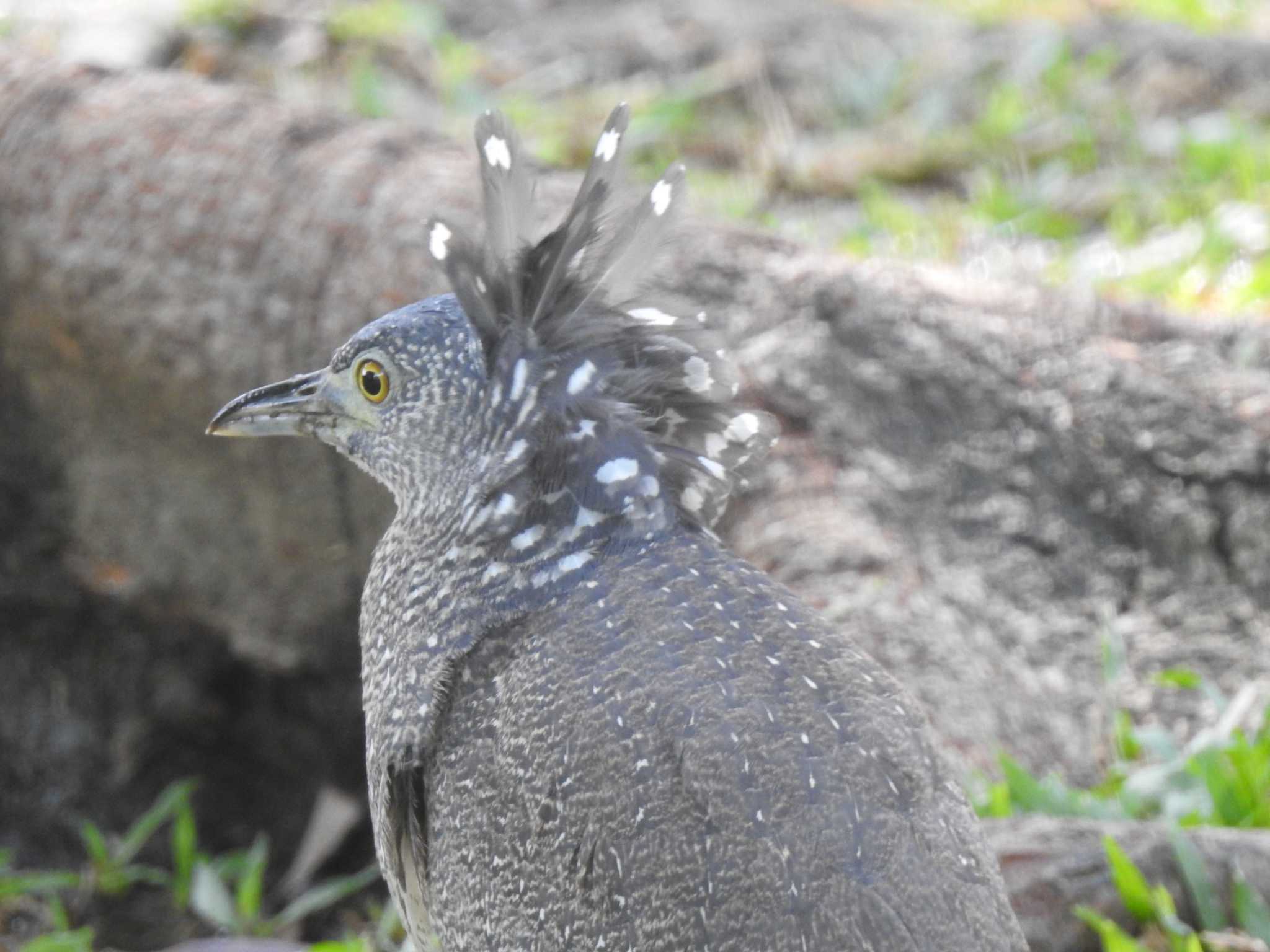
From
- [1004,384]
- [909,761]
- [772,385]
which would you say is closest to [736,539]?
[772,385]

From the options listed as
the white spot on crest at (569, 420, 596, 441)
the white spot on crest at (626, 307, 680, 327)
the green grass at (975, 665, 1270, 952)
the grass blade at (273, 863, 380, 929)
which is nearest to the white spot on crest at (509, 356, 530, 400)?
the white spot on crest at (569, 420, 596, 441)

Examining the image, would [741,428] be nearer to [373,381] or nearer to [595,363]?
[595,363]

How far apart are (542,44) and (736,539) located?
590 centimetres

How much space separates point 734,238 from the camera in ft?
16.9

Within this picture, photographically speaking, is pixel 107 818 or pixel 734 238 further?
pixel 107 818

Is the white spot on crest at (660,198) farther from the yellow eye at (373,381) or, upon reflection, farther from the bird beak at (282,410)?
the bird beak at (282,410)

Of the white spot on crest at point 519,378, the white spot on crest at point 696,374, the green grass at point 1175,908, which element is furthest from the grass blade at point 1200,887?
the white spot on crest at point 519,378

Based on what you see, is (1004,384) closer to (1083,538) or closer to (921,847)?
(1083,538)

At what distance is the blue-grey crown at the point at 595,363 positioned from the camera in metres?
3.07

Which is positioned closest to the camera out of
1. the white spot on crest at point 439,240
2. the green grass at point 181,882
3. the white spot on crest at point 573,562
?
→ the white spot on crest at point 573,562

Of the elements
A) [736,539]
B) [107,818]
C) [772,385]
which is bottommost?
[107,818]

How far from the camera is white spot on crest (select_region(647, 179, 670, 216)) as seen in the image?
10.5 ft

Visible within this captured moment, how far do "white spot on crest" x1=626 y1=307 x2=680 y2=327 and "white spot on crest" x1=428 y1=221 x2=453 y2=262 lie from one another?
15.8 inches

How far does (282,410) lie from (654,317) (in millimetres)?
843
